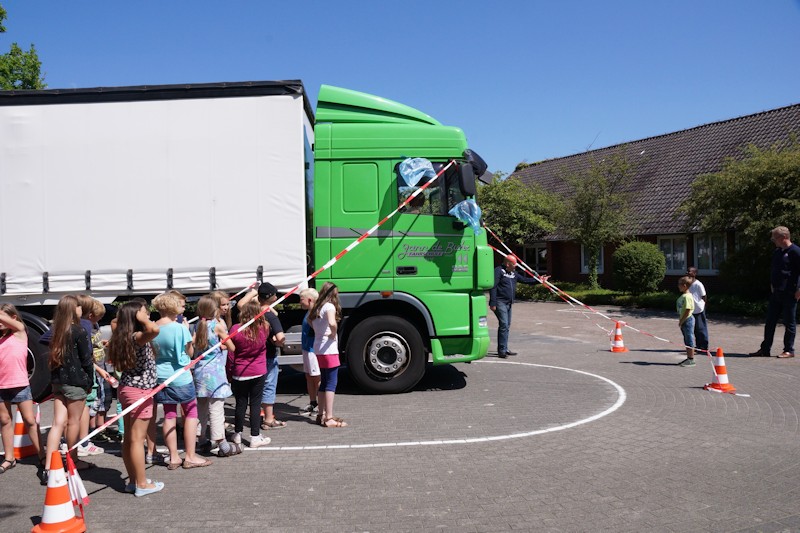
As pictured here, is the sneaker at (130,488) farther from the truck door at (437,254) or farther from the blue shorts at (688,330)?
the blue shorts at (688,330)

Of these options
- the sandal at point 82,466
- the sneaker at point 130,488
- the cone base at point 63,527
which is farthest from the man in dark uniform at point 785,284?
the cone base at point 63,527

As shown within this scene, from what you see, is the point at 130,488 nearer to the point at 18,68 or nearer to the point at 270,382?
the point at 270,382

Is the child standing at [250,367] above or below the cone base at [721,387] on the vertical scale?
above

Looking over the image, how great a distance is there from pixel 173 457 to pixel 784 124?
2553cm

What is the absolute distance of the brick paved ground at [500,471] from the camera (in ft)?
13.7

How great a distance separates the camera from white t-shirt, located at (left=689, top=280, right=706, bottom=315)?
10.0 metres

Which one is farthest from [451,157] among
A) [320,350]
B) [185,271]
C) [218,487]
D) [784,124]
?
[784,124]

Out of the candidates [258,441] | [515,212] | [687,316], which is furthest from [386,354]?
[515,212]

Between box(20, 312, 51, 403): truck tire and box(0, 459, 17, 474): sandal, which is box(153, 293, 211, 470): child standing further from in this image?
box(20, 312, 51, 403): truck tire

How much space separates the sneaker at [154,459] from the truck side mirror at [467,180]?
4.52 meters

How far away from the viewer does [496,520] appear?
4109mm

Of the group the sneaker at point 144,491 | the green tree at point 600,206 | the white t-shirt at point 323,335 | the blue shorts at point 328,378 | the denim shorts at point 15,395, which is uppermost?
the green tree at point 600,206

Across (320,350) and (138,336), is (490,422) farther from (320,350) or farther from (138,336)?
(138,336)

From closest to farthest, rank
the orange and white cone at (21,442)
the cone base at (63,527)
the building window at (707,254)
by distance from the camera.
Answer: the cone base at (63,527)
the orange and white cone at (21,442)
the building window at (707,254)
